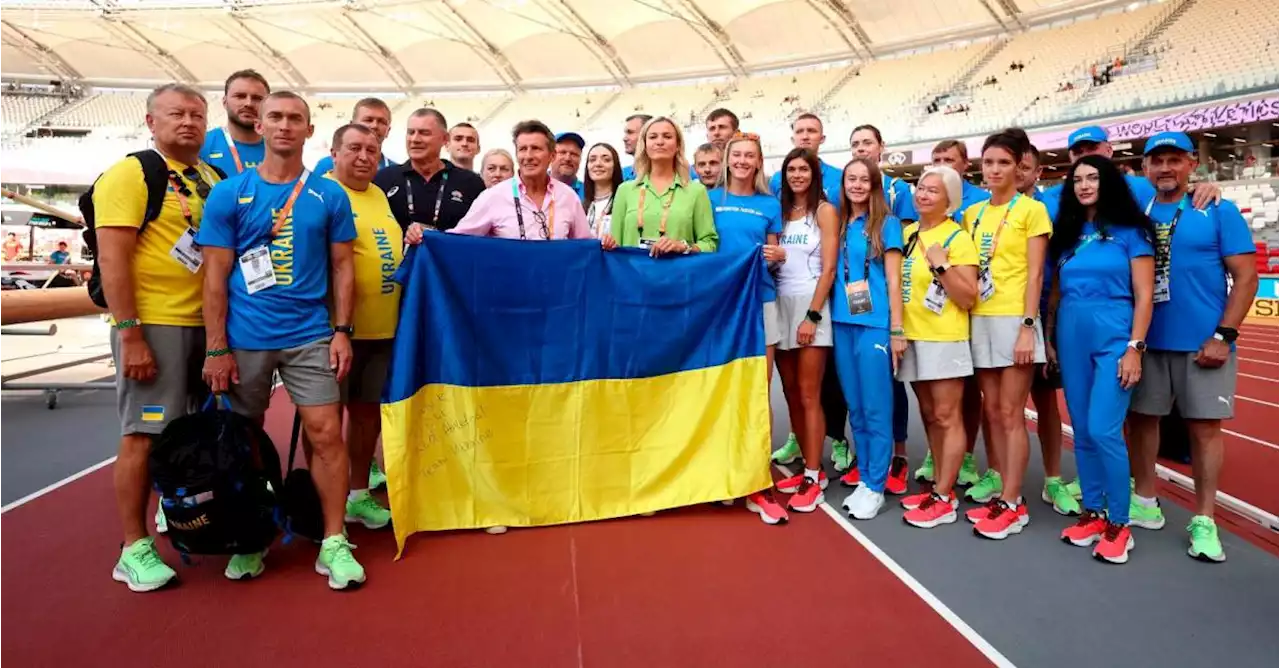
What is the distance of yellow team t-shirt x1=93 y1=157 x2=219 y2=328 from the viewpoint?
2295mm

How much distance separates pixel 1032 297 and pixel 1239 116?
59.3ft

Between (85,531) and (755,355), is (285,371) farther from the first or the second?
(755,355)

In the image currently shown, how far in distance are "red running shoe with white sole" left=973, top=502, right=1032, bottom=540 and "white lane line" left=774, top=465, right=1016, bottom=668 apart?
0.51 m

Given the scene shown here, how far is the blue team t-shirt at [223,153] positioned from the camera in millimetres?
2945

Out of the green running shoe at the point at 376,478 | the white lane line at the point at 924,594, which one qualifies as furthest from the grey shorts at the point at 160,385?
the white lane line at the point at 924,594

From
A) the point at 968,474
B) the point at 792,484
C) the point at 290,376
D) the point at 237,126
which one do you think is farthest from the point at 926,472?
the point at 237,126

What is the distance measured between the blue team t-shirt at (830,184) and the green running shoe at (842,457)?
4.69ft

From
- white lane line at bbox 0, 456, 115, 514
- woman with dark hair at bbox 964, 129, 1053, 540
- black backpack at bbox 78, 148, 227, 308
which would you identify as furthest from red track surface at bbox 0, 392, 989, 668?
black backpack at bbox 78, 148, 227, 308

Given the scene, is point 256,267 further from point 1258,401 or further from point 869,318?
point 1258,401

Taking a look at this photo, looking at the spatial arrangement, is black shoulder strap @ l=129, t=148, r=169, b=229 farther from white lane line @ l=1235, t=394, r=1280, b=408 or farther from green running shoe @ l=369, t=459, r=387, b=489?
white lane line @ l=1235, t=394, r=1280, b=408

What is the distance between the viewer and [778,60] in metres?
29.6

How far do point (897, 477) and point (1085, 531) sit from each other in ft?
3.03

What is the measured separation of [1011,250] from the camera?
2.98 m

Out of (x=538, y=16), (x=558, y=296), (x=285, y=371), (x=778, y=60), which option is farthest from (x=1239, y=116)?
(x=538, y=16)
